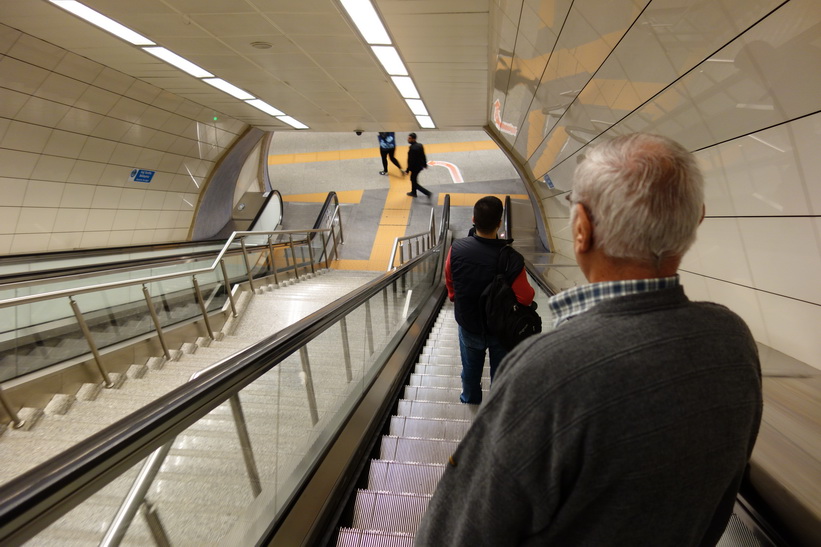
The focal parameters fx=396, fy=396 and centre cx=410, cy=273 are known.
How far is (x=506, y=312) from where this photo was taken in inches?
93.9

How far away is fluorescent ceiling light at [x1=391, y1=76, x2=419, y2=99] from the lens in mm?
6455

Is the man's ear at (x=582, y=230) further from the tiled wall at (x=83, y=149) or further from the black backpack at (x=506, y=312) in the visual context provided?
the tiled wall at (x=83, y=149)

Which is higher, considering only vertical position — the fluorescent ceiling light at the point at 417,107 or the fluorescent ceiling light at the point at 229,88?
the fluorescent ceiling light at the point at 229,88

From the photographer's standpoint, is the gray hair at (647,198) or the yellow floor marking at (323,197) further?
the yellow floor marking at (323,197)

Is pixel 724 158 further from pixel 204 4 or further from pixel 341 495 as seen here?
pixel 204 4

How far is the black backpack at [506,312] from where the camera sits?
2.38 metres

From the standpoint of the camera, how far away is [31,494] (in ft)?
2.42

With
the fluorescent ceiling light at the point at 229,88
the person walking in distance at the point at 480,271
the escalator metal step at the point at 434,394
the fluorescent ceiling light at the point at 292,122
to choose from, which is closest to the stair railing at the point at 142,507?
the person walking in distance at the point at 480,271

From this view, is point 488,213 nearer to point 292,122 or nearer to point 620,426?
point 620,426

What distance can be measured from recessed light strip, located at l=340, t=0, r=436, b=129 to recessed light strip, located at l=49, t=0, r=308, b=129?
2838 mm

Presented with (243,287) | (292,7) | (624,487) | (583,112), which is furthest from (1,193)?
(624,487)

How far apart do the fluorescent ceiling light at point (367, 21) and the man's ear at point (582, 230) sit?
4.23 metres

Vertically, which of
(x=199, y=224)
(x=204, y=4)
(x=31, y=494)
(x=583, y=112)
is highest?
(x=204, y=4)

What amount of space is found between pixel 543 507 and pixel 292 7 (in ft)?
15.9
